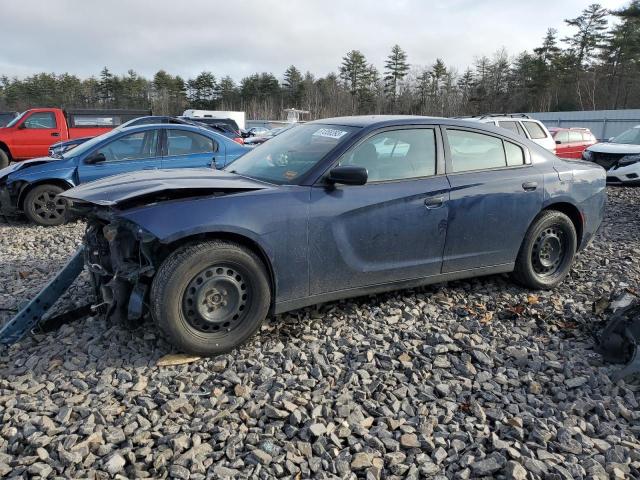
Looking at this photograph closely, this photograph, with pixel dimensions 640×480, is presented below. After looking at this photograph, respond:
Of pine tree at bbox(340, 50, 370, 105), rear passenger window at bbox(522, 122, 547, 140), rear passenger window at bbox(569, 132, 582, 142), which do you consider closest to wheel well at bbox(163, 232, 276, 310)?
rear passenger window at bbox(522, 122, 547, 140)

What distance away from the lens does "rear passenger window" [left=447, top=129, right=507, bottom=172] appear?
4223 millimetres

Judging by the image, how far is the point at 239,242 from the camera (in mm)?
3387

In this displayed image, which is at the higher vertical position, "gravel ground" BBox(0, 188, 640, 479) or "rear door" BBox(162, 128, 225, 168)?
"rear door" BBox(162, 128, 225, 168)

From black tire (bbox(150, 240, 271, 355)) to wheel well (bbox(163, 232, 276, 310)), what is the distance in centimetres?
4

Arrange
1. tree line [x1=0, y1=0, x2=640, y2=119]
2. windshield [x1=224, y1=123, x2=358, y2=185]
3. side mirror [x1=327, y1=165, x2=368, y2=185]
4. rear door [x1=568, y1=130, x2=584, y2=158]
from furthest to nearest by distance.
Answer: tree line [x1=0, y1=0, x2=640, y2=119] < rear door [x1=568, y1=130, x2=584, y2=158] < windshield [x1=224, y1=123, x2=358, y2=185] < side mirror [x1=327, y1=165, x2=368, y2=185]

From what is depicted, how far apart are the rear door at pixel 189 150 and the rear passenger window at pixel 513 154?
510 centimetres

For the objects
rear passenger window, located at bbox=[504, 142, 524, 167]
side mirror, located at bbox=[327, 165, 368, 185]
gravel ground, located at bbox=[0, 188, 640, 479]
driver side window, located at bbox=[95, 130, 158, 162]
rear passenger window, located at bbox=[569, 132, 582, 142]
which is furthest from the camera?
rear passenger window, located at bbox=[569, 132, 582, 142]

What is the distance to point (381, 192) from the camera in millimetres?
3775

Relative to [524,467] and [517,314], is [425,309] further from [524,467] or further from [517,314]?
[524,467]

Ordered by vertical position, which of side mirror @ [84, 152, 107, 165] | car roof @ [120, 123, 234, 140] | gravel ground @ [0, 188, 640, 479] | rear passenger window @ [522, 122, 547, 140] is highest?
rear passenger window @ [522, 122, 547, 140]

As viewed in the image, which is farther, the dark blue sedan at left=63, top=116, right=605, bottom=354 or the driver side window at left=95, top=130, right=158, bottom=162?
the driver side window at left=95, top=130, right=158, bottom=162

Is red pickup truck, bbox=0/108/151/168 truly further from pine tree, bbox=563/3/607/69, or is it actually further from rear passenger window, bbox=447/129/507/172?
pine tree, bbox=563/3/607/69

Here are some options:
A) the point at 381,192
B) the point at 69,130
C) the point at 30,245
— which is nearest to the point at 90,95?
the point at 69,130

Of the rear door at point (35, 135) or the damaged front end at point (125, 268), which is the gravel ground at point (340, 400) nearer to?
the damaged front end at point (125, 268)
